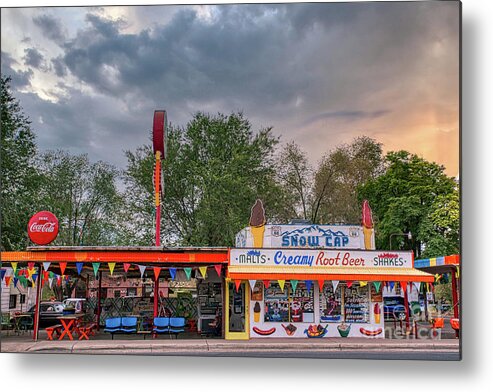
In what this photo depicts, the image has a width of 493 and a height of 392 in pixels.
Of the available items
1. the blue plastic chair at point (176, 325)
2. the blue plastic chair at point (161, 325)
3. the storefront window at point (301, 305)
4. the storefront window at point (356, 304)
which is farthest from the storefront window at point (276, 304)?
the blue plastic chair at point (161, 325)

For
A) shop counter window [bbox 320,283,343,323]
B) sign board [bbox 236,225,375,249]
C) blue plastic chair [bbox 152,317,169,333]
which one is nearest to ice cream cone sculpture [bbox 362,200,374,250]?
sign board [bbox 236,225,375,249]

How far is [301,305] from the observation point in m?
18.5

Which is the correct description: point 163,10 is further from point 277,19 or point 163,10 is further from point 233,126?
point 233,126

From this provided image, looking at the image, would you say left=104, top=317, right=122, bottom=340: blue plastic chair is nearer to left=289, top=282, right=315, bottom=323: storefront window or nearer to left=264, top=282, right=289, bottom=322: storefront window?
left=264, top=282, right=289, bottom=322: storefront window

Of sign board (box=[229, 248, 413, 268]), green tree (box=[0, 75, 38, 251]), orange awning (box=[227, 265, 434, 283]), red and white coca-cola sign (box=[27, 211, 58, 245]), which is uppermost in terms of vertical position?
green tree (box=[0, 75, 38, 251])

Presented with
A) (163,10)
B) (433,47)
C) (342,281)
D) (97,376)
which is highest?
(163,10)

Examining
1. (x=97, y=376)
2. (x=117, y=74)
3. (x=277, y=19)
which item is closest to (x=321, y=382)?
(x=97, y=376)

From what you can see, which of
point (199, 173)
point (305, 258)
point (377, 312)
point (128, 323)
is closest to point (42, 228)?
point (128, 323)

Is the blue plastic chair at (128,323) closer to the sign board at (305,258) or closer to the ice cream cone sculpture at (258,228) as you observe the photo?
the sign board at (305,258)

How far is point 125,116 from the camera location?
2764 cm

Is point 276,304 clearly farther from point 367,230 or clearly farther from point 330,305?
point 367,230

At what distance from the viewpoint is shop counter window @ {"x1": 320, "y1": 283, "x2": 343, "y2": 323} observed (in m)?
18.6

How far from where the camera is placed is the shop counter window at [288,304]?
18.4m

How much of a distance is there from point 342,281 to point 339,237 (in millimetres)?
2300
